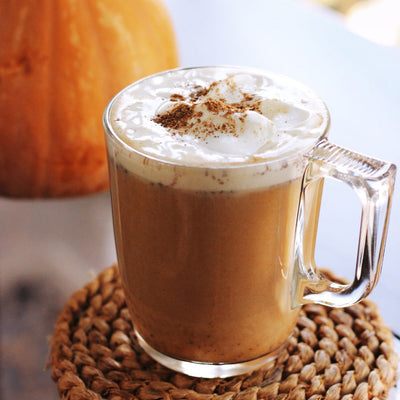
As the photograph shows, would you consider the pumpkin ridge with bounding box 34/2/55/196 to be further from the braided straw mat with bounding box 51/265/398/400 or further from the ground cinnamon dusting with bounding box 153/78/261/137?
the ground cinnamon dusting with bounding box 153/78/261/137

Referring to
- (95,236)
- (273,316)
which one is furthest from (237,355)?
(95,236)

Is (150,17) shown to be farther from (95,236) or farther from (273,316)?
(273,316)

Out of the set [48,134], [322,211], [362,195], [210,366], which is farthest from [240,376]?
[48,134]

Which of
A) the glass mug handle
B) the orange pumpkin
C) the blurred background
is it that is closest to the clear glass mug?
the glass mug handle

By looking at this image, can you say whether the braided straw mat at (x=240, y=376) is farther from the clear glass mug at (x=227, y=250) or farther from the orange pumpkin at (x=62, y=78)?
the orange pumpkin at (x=62, y=78)

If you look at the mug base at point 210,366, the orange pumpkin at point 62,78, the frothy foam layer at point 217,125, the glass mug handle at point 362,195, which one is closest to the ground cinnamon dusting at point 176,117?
the frothy foam layer at point 217,125

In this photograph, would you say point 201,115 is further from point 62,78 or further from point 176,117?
point 62,78
